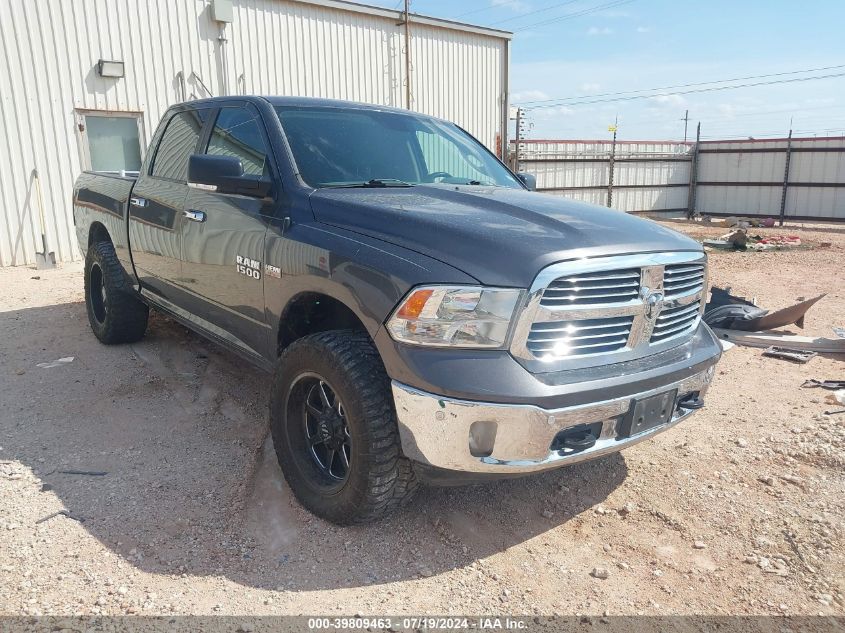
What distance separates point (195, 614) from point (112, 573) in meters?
0.45

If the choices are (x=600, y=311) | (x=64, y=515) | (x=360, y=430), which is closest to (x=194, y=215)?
(x=64, y=515)

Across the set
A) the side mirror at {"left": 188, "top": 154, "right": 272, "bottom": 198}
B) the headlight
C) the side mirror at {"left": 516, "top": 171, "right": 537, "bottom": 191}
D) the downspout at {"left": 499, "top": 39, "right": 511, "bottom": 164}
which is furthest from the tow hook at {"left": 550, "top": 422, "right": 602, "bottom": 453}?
the downspout at {"left": 499, "top": 39, "right": 511, "bottom": 164}

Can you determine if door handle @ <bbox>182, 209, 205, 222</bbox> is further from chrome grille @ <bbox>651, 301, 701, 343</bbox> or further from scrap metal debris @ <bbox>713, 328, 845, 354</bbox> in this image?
scrap metal debris @ <bbox>713, 328, 845, 354</bbox>

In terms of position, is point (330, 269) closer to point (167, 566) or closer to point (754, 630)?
point (167, 566)

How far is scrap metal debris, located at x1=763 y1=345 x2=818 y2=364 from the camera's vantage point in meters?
5.36

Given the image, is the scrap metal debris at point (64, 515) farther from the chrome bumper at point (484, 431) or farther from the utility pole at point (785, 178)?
the utility pole at point (785, 178)

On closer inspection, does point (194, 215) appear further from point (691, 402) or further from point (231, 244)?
point (691, 402)

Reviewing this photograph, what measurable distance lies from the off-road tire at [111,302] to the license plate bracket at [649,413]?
4.09m

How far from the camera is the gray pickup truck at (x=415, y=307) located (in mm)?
2418

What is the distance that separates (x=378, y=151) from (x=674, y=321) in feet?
6.11

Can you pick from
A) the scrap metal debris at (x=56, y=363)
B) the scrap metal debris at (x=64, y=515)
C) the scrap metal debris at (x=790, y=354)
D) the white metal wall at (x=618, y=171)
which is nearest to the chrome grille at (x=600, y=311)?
the scrap metal debris at (x=64, y=515)

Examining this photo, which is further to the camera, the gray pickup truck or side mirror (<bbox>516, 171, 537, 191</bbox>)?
side mirror (<bbox>516, 171, 537, 191</bbox>)

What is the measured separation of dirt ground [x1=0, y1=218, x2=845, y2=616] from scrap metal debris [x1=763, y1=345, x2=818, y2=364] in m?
0.86

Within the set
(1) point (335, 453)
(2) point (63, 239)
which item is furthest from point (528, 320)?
(2) point (63, 239)
